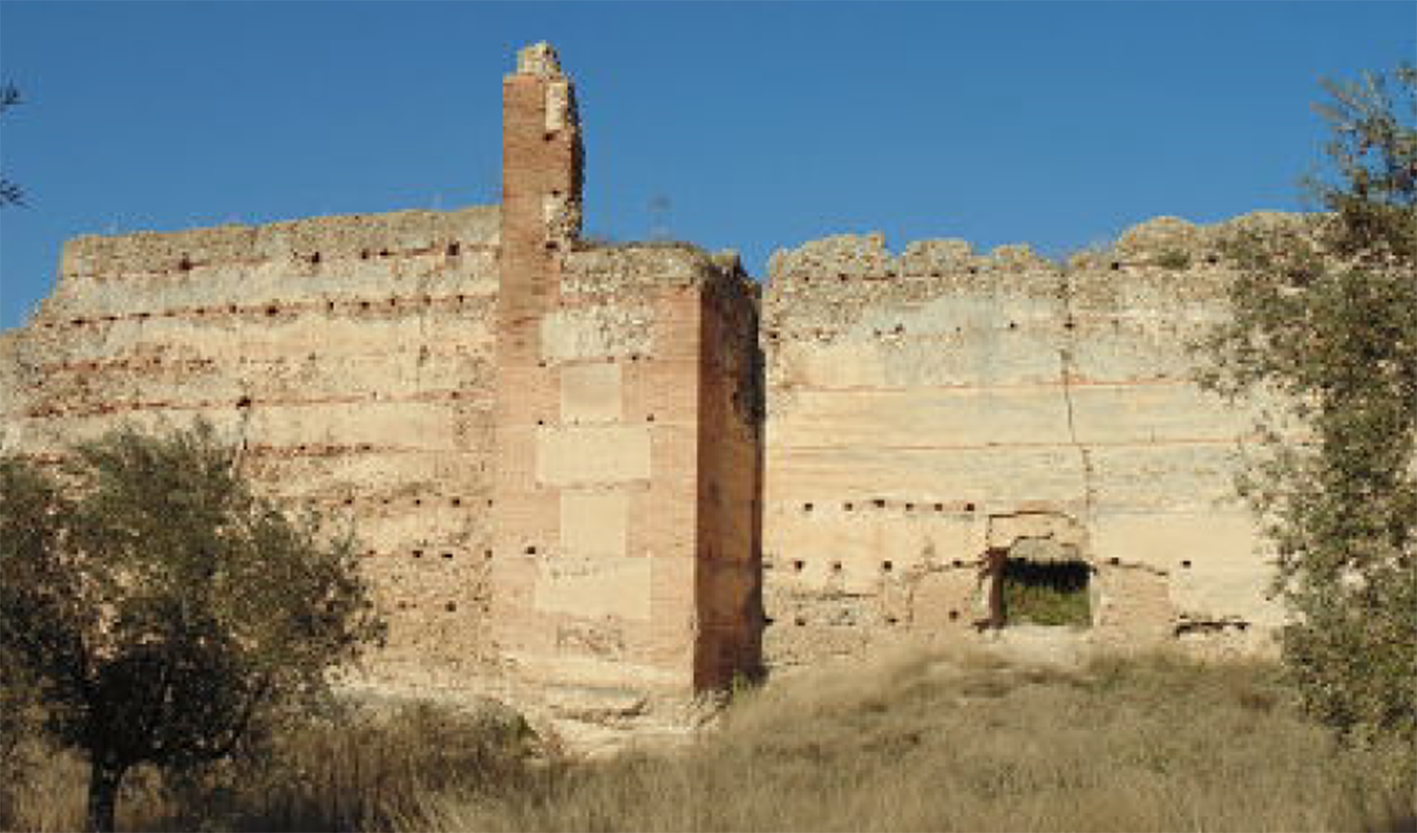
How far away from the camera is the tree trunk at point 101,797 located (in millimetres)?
10219

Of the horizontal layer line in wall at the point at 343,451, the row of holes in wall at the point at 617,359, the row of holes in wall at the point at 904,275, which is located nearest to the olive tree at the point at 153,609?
the row of holes in wall at the point at 617,359

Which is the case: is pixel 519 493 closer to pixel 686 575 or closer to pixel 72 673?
pixel 686 575

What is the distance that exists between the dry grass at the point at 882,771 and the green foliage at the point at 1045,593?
46.4 inches

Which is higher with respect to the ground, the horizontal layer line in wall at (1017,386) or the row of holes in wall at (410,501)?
the horizontal layer line in wall at (1017,386)

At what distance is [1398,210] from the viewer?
24.2 feet

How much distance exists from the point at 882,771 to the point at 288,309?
351 inches

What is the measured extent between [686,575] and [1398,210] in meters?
8.87

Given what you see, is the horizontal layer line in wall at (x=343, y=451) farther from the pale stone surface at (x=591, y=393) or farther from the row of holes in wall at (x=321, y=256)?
the row of holes in wall at (x=321, y=256)

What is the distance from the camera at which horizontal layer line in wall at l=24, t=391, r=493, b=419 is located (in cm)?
1677

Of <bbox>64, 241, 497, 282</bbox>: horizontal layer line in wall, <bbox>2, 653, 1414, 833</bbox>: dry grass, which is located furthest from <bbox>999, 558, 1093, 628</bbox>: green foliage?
<bbox>64, 241, 497, 282</bbox>: horizontal layer line in wall

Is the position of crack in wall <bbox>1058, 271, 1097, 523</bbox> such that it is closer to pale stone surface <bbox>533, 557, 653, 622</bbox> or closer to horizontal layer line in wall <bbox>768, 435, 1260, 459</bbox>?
horizontal layer line in wall <bbox>768, 435, 1260, 459</bbox>

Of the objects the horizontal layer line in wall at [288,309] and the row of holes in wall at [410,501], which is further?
the horizontal layer line in wall at [288,309]

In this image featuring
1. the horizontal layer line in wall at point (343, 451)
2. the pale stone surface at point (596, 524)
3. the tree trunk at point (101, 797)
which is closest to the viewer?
the tree trunk at point (101, 797)

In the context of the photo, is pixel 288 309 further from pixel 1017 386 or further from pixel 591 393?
pixel 1017 386
